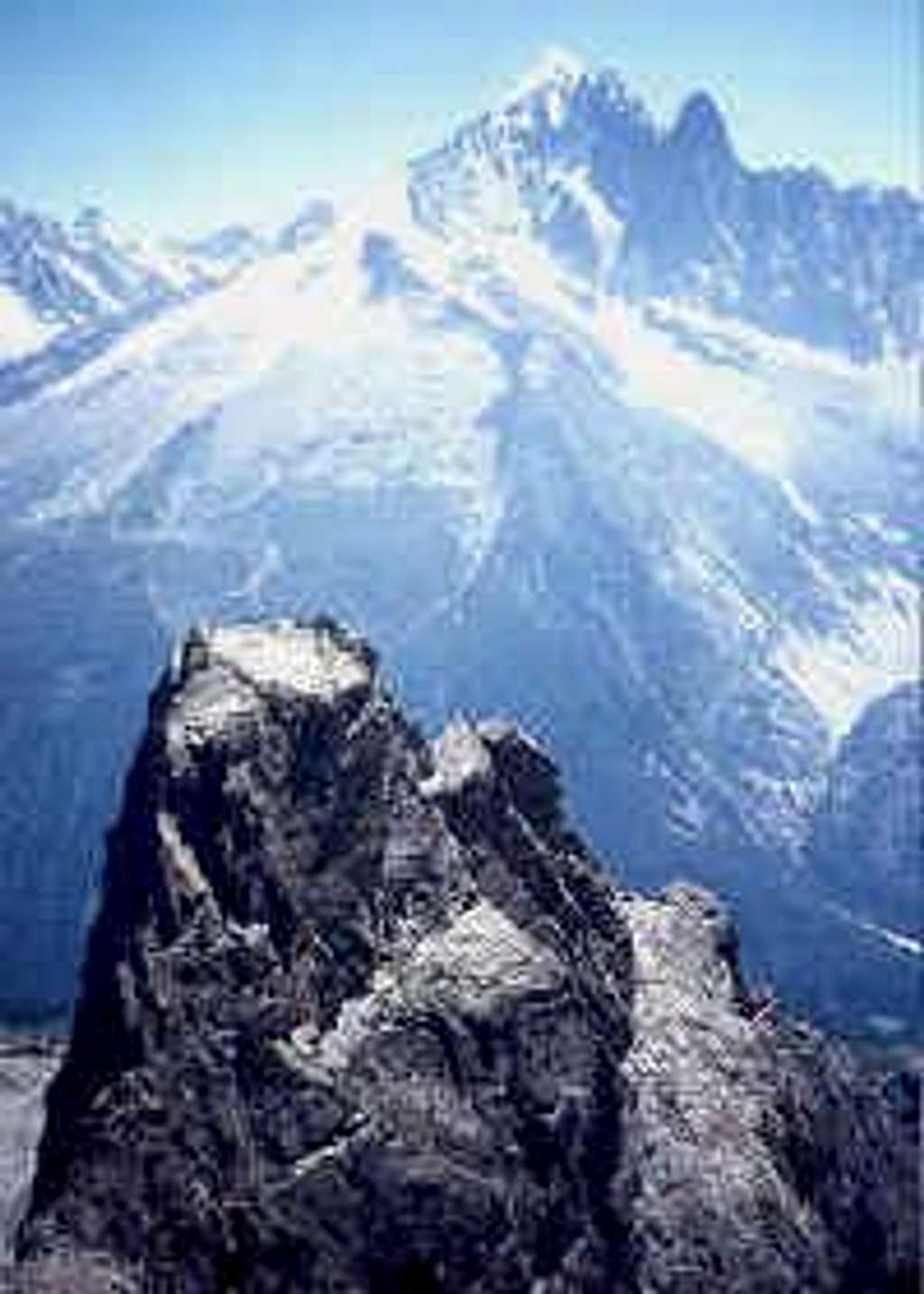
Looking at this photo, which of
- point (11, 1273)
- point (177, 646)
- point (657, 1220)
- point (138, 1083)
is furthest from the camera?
point (177, 646)

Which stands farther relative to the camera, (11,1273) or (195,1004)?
(195,1004)

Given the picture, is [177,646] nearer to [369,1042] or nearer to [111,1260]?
[369,1042]

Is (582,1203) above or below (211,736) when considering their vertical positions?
below

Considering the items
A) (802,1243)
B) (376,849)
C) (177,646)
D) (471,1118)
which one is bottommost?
(802,1243)

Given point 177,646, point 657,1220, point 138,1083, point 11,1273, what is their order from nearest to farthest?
point 11,1273, point 138,1083, point 657,1220, point 177,646

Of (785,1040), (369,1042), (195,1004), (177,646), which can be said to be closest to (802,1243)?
(785,1040)

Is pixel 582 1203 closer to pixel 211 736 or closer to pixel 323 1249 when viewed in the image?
pixel 323 1249
